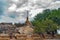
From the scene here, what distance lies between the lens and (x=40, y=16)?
28734mm

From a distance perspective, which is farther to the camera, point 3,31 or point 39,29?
point 3,31

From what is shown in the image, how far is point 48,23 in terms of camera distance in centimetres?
2414

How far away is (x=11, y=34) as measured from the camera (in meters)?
21.4

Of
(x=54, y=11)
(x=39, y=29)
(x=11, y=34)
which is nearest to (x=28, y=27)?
(x=39, y=29)

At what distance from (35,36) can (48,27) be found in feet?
10.5

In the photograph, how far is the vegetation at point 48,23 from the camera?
75.9 ft

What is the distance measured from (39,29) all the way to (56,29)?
2262 mm

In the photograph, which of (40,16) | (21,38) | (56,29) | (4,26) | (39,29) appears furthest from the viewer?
(40,16)

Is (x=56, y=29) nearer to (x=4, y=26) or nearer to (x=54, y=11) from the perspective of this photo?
(x=54, y=11)

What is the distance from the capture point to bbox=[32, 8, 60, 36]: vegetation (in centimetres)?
2312

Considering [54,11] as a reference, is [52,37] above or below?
below

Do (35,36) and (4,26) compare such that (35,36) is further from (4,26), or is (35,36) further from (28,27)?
(4,26)

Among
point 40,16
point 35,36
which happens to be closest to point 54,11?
point 40,16

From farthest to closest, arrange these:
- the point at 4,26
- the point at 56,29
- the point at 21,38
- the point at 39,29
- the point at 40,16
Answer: the point at 40,16, the point at 4,26, the point at 56,29, the point at 39,29, the point at 21,38
